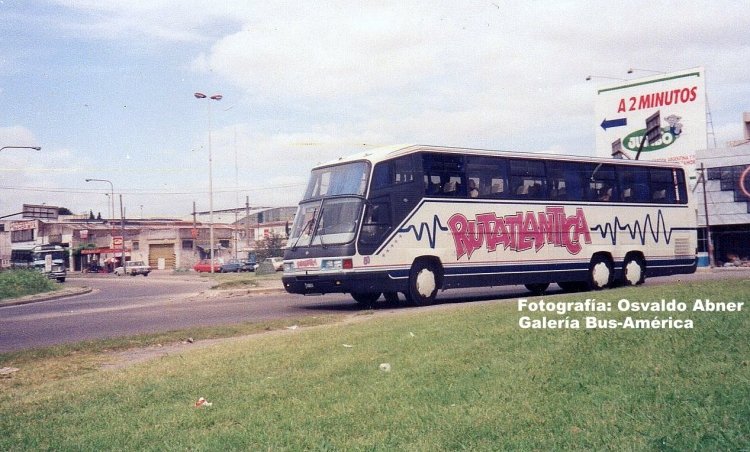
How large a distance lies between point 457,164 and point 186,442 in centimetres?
1336

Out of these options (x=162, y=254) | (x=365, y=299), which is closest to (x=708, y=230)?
(x=365, y=299)

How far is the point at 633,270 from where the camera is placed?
2038cm

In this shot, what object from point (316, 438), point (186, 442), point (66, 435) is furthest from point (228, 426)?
point (66, 435)

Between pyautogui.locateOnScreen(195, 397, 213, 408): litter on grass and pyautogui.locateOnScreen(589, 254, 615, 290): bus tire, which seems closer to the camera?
pyautogui.locateOnScreen(195, 397, 213, 408): litter on grass

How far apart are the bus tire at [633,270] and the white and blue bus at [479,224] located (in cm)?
3

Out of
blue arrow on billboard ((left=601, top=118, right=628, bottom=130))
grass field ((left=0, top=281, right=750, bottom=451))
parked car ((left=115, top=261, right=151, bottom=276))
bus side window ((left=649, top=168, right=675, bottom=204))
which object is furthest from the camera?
parked car ((left=115, top=261, right=151, bottom=276))

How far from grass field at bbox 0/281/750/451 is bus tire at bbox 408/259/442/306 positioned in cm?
803

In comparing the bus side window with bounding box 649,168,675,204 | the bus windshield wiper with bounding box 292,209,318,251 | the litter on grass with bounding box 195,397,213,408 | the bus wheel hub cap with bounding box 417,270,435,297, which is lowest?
the litter on grass with bounding box 195,397,213,408

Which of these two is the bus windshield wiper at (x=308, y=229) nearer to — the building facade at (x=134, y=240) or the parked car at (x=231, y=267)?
the parked car at (x=231, y=267)

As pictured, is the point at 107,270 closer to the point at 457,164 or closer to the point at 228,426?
the point at 457,164

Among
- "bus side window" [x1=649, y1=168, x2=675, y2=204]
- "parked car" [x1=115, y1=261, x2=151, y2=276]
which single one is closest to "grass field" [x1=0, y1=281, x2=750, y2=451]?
"bus side window" [x1=649, y1=168, x2=675, y2=204]

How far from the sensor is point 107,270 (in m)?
96.6

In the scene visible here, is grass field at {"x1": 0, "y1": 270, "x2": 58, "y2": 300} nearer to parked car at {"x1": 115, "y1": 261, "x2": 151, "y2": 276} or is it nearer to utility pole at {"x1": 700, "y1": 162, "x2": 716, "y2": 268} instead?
parked car at {"x1": 115, "y1": 261, "x2": 151, "y2": 276}

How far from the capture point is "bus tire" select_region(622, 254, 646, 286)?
20.3 meters
